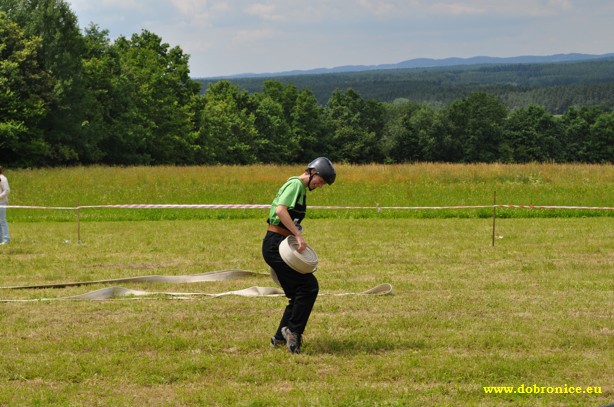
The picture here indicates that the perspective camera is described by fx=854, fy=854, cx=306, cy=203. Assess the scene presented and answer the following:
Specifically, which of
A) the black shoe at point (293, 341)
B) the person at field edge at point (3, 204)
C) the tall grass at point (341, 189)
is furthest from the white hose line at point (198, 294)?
the tall grass at point (341, 189)

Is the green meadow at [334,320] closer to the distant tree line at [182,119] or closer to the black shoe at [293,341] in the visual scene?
the black shoe at [293,341]

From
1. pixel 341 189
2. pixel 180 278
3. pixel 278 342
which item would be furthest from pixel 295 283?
pixel 341 189

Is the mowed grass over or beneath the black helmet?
beneath

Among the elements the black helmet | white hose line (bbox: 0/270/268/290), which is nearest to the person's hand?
the black helmet

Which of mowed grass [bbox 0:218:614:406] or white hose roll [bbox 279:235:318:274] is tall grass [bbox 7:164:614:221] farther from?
white hose roll [bbox 279:235:318:274]

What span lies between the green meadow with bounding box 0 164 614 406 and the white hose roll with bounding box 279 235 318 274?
89 centimetres

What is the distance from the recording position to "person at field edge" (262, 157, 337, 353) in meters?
8.30

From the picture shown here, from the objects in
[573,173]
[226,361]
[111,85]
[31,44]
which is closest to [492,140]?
[111,85]

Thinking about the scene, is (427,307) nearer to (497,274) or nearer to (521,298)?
(521,298)

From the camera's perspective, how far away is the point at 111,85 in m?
67.0

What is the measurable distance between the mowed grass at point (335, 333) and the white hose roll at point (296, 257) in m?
0.89

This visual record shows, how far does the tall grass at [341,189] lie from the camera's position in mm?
25500

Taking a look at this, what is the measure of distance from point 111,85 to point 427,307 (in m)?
59.7

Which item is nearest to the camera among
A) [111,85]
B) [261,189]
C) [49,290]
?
[49,290]
